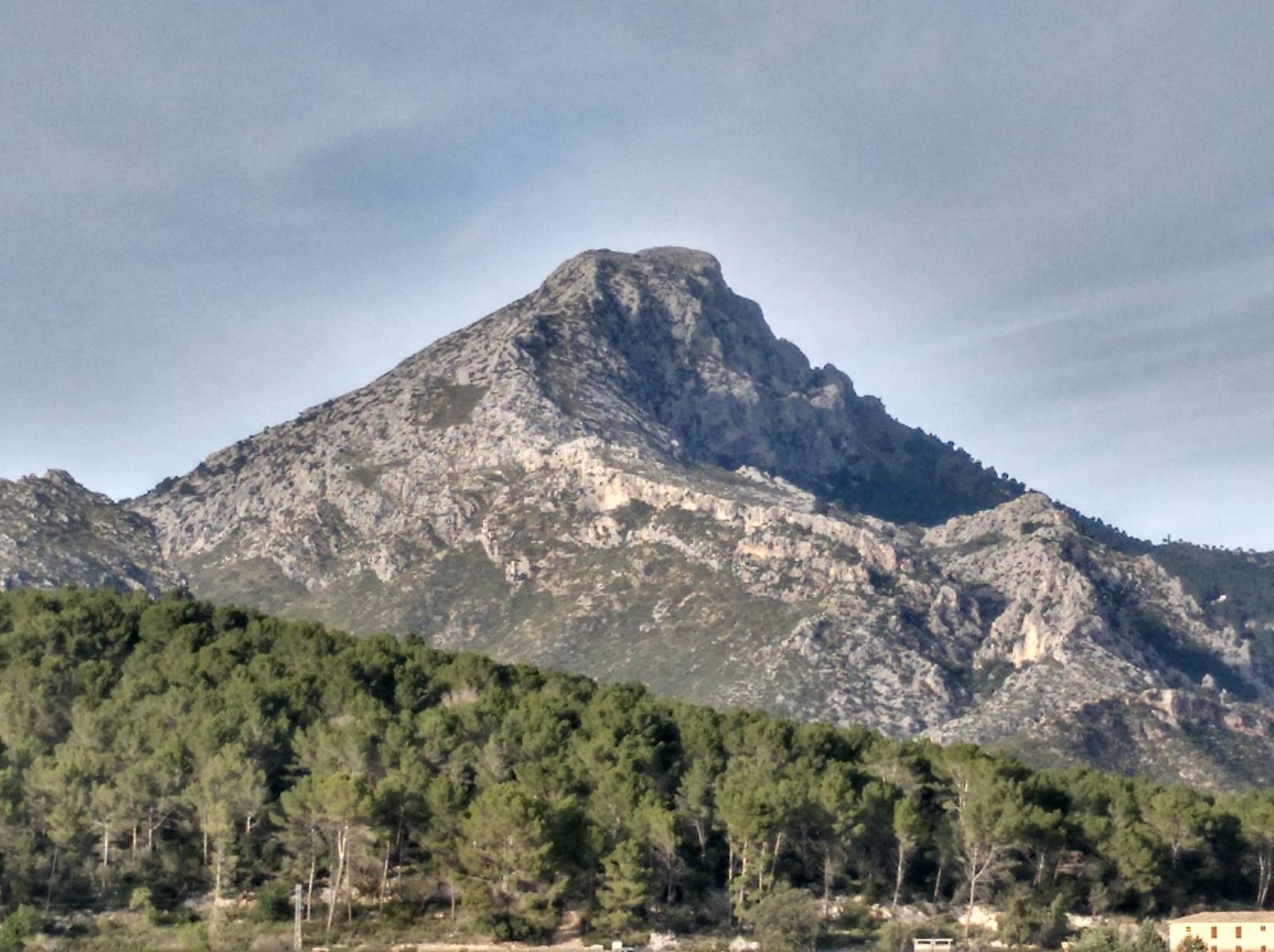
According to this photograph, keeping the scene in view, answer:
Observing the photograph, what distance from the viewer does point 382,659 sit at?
391 feet

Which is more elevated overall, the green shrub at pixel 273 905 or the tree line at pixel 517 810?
the tree line at pixel 517 810

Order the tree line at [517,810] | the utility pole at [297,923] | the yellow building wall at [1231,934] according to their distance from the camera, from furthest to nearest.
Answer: the tree line at [517,810] < the yellow building wall at [1231,934] < the utility pole at [297,923]

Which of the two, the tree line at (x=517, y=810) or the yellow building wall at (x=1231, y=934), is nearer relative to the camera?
the yellow building wall at (x=1231, y=934)

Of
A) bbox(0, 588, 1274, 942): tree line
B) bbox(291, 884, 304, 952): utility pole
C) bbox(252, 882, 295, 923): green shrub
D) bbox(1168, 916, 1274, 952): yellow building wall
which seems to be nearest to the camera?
bbox(291, 884, 304, 952): utility pole

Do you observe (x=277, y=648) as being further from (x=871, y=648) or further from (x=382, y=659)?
(x=871, y=648)

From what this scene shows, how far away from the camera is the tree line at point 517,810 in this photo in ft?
296

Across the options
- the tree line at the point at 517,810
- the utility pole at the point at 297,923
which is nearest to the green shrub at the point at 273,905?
the tree line at the point at 517,810

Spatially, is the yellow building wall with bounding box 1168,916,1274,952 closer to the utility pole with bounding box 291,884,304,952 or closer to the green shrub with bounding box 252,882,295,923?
the utility pole with bounding box 291,884,304,952

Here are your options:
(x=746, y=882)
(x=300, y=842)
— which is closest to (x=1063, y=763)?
(x=746, y=882)

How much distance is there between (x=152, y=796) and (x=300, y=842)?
8.12 m

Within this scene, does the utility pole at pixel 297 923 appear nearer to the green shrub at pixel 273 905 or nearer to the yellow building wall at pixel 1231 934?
the green shrub at pixel 273 905

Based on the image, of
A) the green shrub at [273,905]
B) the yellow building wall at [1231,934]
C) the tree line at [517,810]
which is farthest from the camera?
the tree line at [517,810]

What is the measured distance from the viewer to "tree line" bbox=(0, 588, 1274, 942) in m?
90.2

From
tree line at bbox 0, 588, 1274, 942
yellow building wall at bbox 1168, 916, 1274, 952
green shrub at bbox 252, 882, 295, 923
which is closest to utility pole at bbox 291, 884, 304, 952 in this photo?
green shrub at bbox 252, 882, 295, 923
